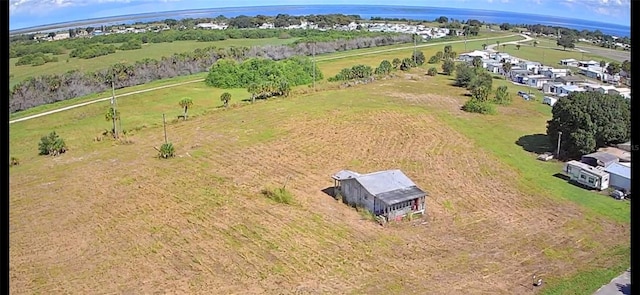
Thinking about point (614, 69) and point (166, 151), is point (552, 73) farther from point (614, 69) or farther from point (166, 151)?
point (166, 151)

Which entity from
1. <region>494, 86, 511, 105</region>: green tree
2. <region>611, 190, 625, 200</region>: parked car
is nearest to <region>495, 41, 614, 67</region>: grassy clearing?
<region>494, 86, 511, 105</region>: green tree

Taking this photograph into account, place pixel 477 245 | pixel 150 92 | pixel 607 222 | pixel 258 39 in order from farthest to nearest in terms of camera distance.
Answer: pixel 258 39, pixel 150 92, pixel 607 222, pixel 477 245

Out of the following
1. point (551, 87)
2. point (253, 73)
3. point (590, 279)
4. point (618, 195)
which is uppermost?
point (253, 73)

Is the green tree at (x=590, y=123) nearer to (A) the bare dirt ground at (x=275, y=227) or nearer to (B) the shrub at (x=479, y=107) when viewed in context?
(A) the bare dirt ground at (x=275, y=227)

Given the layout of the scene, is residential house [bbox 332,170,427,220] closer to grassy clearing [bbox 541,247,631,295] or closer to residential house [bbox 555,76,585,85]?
grassy clearing [bbox 541,247,631,295]

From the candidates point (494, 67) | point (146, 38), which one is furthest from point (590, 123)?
point (146, 38)

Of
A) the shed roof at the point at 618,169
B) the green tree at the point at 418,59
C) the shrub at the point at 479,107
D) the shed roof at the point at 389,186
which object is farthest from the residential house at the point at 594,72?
the shed roof at the point at 389,186

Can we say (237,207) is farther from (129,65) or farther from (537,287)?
(129,65)

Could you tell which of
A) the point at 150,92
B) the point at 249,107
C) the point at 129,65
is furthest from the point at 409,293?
the point at 129,65
